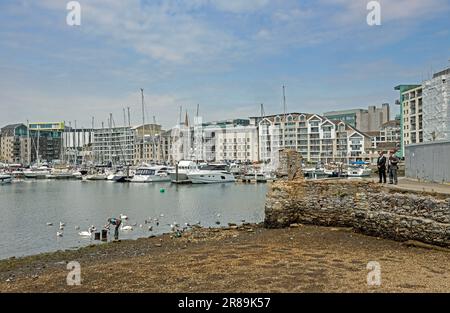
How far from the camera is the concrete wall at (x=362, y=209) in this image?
15023mm

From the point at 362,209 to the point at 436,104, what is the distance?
6321cm

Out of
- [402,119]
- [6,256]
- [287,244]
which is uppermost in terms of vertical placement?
[402,119]

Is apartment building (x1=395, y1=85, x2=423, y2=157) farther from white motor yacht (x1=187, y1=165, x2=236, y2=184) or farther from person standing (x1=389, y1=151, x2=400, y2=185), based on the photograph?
person standing (x1=389, y1=151, x2=400, y2=185)

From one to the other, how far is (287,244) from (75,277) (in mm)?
7970

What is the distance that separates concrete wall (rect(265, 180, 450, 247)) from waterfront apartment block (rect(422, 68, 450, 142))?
53255mm

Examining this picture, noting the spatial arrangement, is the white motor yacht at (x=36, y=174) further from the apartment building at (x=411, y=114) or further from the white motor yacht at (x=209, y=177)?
the apartment building at (x=411, y=114)

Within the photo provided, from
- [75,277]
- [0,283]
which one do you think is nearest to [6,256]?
[0,283]

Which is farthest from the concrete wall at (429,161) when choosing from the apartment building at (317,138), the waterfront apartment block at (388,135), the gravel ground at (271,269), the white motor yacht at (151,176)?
the waterfront apartment block at (388,135)

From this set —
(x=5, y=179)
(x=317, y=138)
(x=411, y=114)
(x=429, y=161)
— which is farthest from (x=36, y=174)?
(x=429, y=161)

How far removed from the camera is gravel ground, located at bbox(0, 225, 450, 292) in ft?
37.1

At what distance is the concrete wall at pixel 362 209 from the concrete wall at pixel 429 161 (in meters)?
4.99

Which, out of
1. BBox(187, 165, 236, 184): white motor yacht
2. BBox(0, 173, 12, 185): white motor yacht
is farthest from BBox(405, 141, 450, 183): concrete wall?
BBox(0, 173, 12, 185): white motor yacht

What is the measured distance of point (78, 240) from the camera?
2744cm
